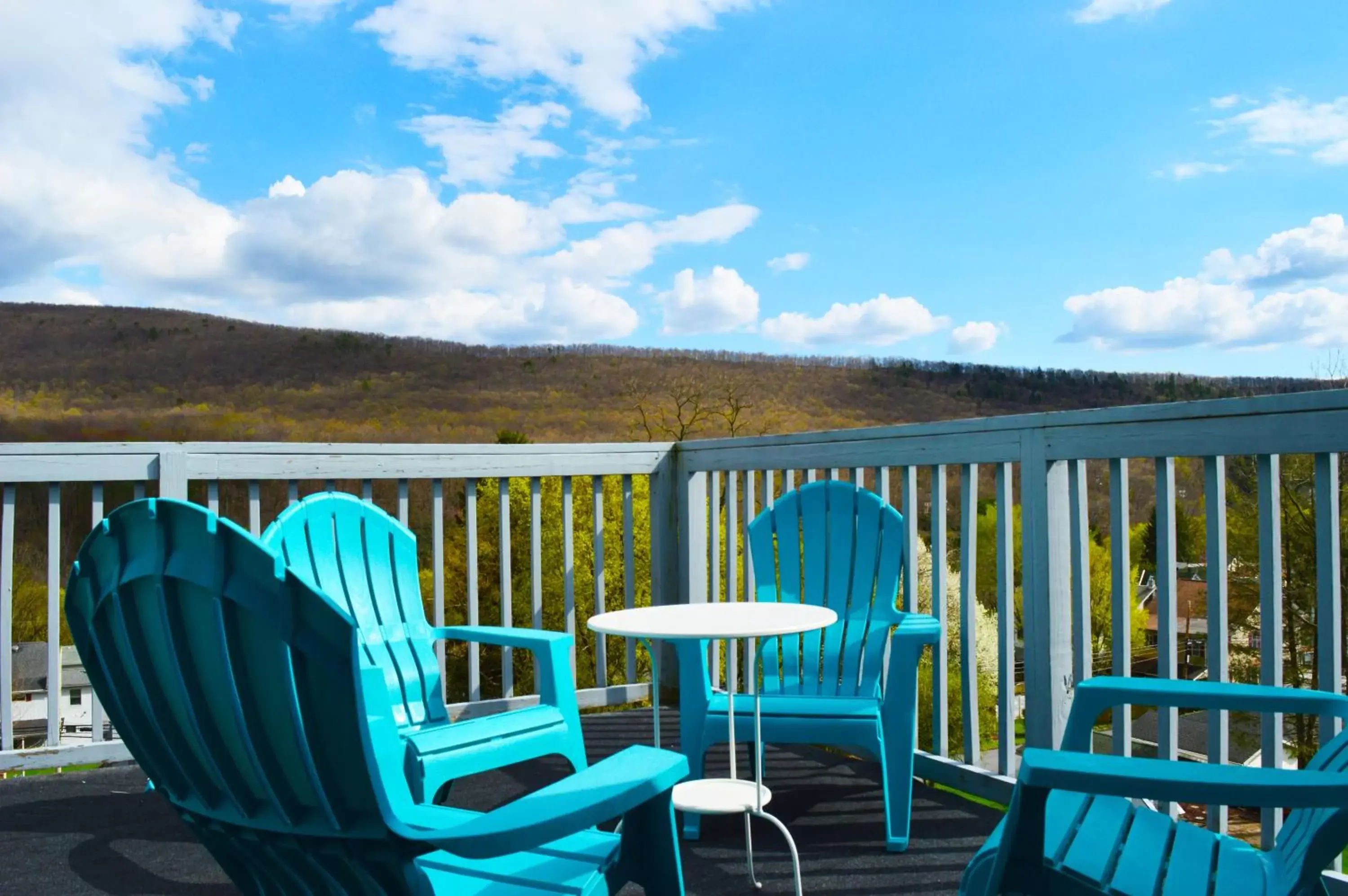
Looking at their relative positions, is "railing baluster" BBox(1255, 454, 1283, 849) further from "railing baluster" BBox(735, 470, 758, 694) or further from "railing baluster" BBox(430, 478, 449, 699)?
"railing baluster" BBox(430, 478, 449, 699)

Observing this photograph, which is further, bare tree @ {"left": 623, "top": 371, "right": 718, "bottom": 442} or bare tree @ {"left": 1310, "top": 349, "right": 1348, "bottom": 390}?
bare tree @ {"left": 623, "top": 371, "right": 718, "bottom": 442}

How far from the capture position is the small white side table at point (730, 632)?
2.33 metres

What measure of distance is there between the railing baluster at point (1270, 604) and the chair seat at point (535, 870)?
160cm

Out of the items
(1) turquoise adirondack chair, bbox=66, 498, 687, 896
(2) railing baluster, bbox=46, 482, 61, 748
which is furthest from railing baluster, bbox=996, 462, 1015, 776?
(2) railing baluster, bbox=46, 482, 61, 748

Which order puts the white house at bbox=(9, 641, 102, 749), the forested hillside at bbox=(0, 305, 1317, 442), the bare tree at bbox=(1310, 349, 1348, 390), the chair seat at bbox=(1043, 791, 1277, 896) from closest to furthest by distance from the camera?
the chair seat at bbox=(1043, 791, 1277, 896) < the white house at bbox=(9, 641, 102, 749) < the bare tree at bbox=(1310, 349, 1348, 390) < the forested hillside at bbox=(0, 305, 1317, 442)

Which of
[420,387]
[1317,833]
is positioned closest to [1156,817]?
[1317,833]

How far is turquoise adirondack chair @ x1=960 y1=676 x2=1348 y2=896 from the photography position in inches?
48.8

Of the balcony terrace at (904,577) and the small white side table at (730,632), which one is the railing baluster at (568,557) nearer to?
the balcony terrace at (904,577)

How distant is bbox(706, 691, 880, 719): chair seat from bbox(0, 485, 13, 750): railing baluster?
2.62 meters

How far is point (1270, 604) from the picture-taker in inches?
89.4

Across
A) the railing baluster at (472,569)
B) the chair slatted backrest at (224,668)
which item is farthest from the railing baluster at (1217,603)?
the railing baluster at (472,569)

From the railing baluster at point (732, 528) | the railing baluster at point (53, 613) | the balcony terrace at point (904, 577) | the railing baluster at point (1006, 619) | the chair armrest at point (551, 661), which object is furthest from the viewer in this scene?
the railing baluster at point (732, 528)

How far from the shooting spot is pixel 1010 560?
2.95 meters

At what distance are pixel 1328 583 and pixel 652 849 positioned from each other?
5.41 ft
